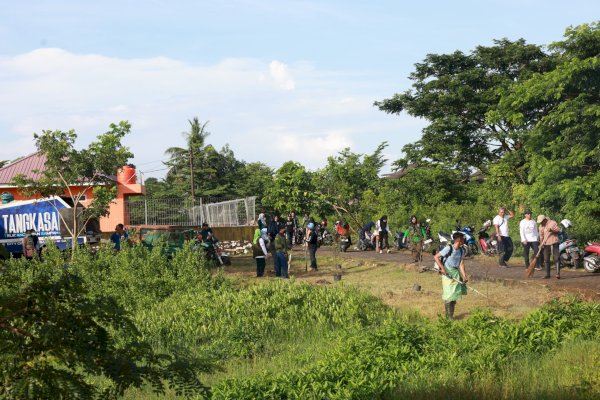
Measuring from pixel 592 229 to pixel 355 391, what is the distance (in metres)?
16.1

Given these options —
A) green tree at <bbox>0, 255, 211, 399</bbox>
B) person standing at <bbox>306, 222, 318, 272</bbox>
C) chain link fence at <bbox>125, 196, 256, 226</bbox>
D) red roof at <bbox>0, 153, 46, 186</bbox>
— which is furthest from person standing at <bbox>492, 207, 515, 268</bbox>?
red roof at <bbox>0, 153, 46, 186</bbox>

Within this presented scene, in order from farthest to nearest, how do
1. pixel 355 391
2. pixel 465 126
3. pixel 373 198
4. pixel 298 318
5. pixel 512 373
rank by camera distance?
pixel 373 198, pixel 465 126, pixel 298 318, pixel 512 373, pixel 355 391

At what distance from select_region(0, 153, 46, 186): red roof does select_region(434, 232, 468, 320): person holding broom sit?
2885 cm

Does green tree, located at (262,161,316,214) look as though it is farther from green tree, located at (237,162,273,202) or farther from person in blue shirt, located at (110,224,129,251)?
green tree, located at (237,162,273,202)

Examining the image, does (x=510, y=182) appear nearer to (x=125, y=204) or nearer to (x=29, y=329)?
(x=125, y=204)

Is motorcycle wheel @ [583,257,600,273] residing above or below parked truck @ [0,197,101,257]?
below

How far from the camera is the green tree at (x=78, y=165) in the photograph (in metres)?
24.4

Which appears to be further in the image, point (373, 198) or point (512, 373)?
point (373, 198)

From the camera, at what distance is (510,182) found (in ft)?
110

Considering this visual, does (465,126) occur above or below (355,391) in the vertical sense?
above

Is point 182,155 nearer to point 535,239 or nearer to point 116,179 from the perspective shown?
point 116,179

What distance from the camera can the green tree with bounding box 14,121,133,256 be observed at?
80.0ft

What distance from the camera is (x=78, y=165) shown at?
80.9 ft

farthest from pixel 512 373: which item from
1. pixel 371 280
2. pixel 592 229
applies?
pixel 592 229
